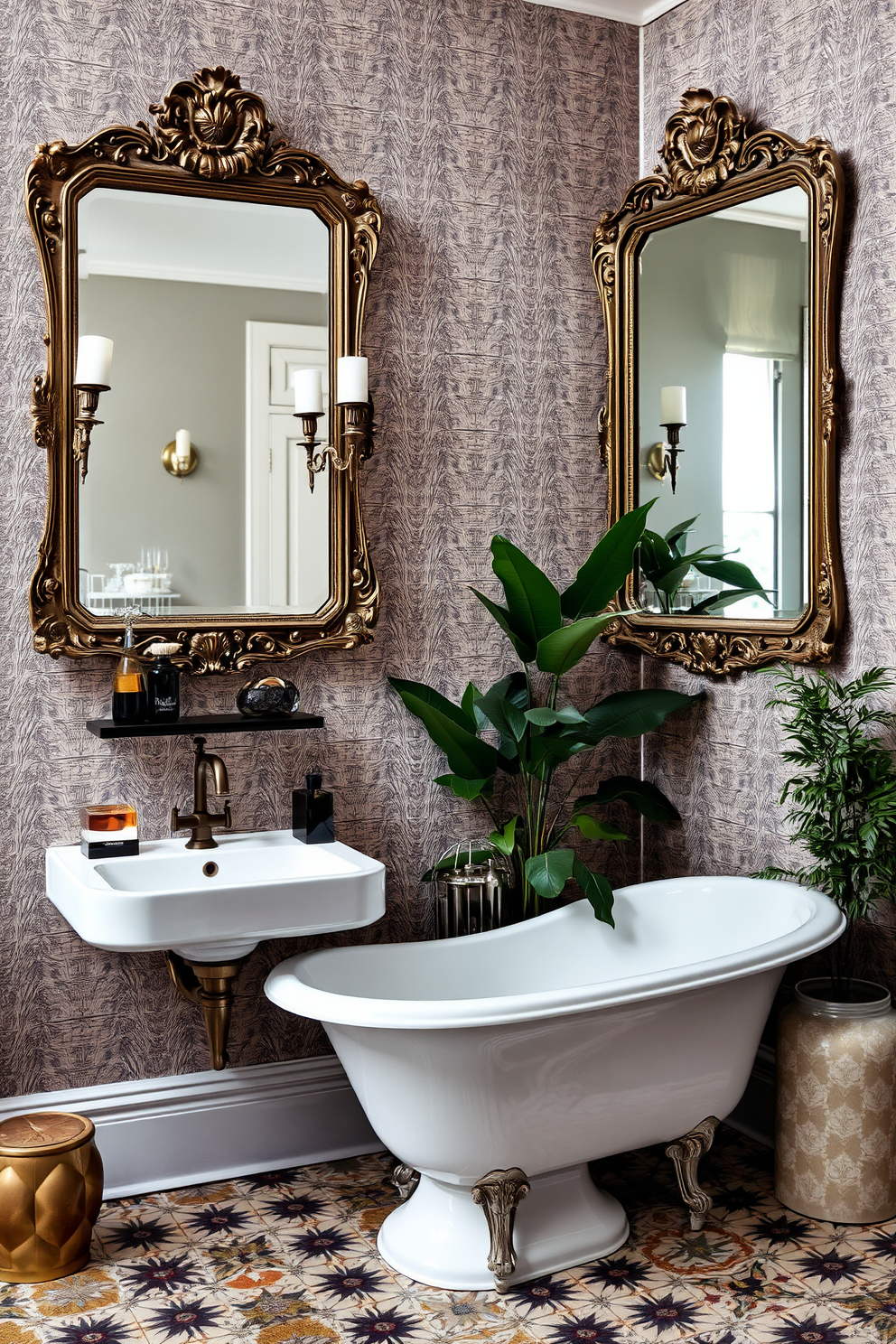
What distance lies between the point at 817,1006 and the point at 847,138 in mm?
1889

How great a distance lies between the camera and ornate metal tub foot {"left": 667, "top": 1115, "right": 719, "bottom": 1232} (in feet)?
8.36

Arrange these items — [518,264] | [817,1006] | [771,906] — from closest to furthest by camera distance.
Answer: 1. [817,1006]
2. [771,906]
3. [518,264]

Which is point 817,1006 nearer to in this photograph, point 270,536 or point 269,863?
point 269,863

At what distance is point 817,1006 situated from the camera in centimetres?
256

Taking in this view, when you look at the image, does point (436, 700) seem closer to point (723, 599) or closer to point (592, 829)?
point (592, 829)

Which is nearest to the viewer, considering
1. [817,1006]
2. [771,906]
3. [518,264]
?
[817,1006]

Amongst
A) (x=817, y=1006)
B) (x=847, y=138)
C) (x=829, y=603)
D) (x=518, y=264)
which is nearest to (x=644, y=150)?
(x=518, y=264)

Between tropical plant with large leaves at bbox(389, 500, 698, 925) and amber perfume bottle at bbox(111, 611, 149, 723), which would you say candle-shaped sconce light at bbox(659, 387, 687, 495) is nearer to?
tropical plant with large leaves at bbox(389, 500, 698, 925)

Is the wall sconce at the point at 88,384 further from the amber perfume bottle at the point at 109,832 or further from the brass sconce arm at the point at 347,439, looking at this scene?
the amber perfume bottle at the point at 109,832

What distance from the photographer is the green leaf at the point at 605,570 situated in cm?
292

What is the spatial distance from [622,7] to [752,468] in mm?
1373

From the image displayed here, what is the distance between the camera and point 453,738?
2943 millimetres

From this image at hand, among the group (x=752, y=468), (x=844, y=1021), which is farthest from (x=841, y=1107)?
(x=752, y=468)

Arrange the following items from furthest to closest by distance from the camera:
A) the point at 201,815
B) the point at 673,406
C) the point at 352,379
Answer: the point at 673,406, the point at 352,379, the point at 201,815
